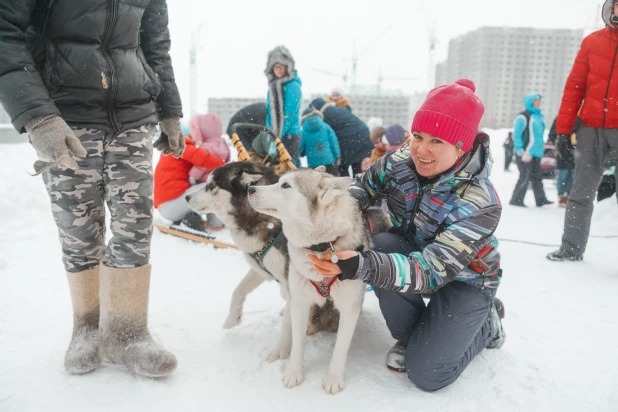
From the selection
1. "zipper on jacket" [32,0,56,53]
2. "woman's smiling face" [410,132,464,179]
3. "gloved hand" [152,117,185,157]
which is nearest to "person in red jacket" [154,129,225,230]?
"gloved hand" [152,117,185,157]

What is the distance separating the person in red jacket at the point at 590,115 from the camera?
9.62ft

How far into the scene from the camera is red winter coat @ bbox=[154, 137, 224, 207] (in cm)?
420

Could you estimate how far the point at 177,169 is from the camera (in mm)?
4270

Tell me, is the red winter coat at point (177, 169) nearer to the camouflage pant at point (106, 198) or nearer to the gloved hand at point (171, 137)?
the gloved hand at point (171, 137)

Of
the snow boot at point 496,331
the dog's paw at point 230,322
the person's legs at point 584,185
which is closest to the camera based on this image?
the snow boot at point 496,331

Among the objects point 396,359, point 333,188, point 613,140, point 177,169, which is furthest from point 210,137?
point 613,140

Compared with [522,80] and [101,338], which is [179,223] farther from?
[522,80]

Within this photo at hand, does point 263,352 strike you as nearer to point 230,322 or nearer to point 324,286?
point 230,322

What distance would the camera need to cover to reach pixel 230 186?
2.29m

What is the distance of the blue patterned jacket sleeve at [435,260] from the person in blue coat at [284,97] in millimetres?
2682

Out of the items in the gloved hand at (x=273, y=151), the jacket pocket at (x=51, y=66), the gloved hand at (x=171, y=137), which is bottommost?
the gloved hand at (x=273, y=151)

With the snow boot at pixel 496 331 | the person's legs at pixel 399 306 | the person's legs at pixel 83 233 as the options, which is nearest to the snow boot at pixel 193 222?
the person's legs at pixel 83 233

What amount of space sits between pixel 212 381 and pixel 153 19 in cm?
165

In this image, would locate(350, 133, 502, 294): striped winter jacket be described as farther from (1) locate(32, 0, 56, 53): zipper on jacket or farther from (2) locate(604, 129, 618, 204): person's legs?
(2) locate(604, 129, 618, 204): person's legs
